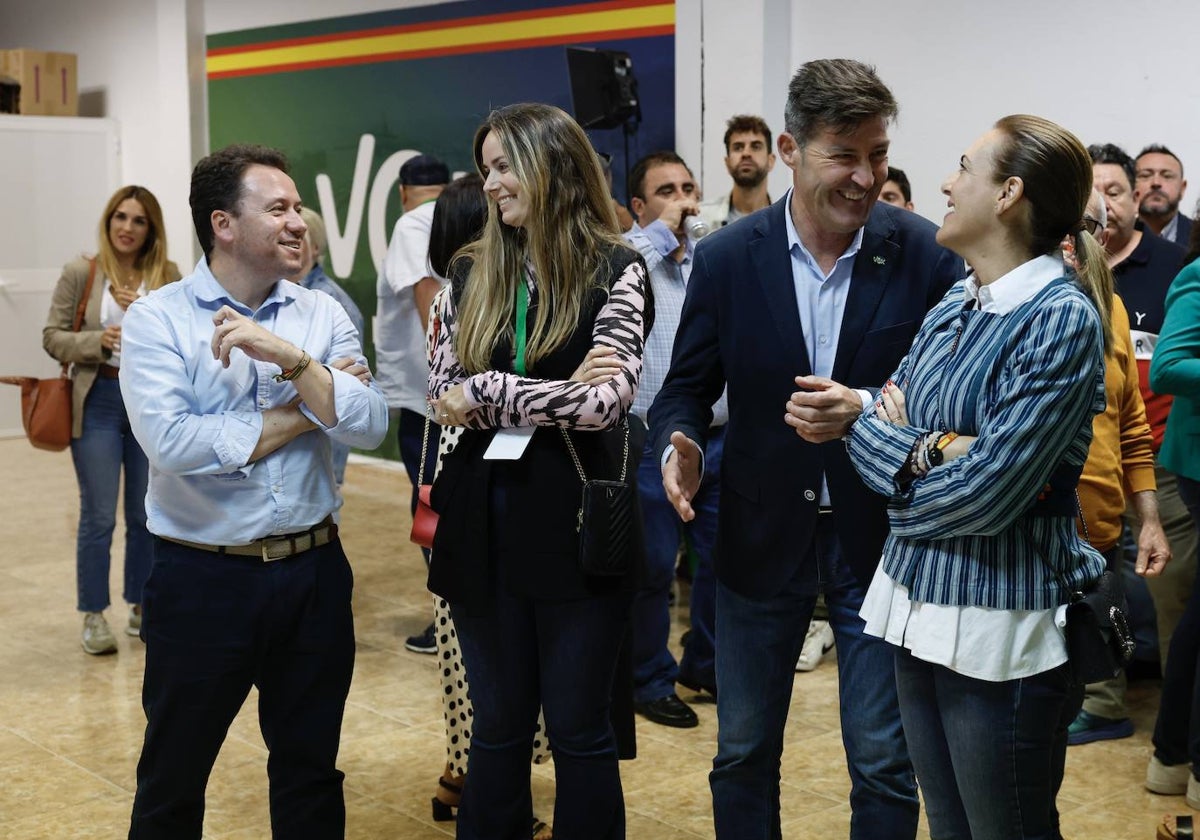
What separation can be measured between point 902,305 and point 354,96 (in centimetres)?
722

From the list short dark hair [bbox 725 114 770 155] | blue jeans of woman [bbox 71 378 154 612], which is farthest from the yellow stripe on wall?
blue jeans of woman [bbox 71 378 154 612]

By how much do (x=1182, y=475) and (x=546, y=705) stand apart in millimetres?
2011

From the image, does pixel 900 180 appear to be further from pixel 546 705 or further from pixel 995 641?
pixel 995 641

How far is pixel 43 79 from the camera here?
11094 mm

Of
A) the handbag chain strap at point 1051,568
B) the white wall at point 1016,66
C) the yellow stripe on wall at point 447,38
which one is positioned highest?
the yellow stripe on wall at point 447,38

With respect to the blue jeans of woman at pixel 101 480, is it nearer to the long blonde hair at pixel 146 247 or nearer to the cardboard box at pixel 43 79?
the long blonde hair at pixel 146 247

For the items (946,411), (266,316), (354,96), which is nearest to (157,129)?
(354,96)

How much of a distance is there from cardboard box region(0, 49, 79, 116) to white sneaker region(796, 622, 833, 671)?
27.2 ft

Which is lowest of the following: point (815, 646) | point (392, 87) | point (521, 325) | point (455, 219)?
point (815, 646)

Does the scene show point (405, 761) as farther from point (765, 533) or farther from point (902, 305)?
point (902, 305)

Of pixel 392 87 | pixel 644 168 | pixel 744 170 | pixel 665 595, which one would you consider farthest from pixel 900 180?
pixel 392 87

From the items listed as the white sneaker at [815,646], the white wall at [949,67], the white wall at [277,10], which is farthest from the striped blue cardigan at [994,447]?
the white wall at [277,10]

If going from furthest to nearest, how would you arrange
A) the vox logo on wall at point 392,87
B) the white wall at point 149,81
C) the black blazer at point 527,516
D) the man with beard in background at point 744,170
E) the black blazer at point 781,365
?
the white wall at point 149,81 < the vox logo on wall at point 392,87 < the man with beard in background at point 744,170 < the black blazer at point 527,516 < the black blazer at point 781,365

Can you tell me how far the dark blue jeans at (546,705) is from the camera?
2.80 m
